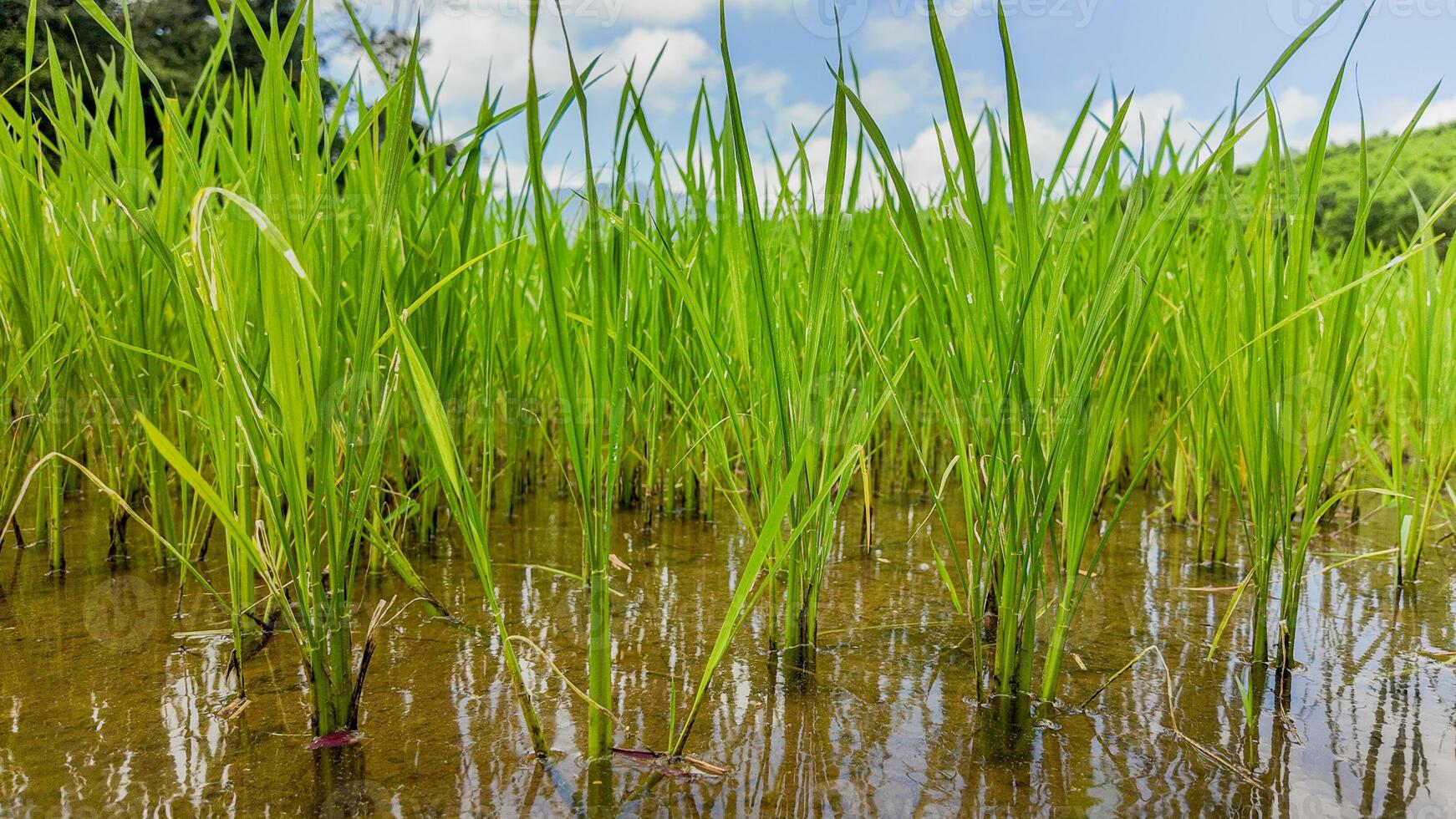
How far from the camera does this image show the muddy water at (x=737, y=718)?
667 millimetres

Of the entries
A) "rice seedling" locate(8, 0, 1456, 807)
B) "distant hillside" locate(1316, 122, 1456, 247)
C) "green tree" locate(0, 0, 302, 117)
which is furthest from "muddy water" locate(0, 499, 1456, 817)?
"distant hillside" locate(1316, 122, 1456, 247)

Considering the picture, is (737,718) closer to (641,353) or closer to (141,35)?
(641,353)

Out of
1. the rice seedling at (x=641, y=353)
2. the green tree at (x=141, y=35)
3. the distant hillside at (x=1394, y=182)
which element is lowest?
the rice seedling at (x=641, y=353)

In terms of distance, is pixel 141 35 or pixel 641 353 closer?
pixel 641 353

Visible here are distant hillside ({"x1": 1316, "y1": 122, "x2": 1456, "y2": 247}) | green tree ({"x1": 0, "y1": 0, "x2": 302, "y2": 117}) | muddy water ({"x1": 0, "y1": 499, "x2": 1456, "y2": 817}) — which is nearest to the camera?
muddy water ({"x1": 0, "y1": 499, "x2": 1456, "y2": 817})

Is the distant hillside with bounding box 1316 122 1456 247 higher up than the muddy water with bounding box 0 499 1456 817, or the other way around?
the distant hillside with bounding box 1316 122 1456 247

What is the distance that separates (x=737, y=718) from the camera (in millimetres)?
796

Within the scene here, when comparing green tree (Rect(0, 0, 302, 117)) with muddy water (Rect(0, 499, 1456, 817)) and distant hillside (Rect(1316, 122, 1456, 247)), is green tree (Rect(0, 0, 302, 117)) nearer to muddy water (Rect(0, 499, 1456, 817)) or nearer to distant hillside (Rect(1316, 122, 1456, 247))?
muddy water (Rect(0, 499, 1456, 817))

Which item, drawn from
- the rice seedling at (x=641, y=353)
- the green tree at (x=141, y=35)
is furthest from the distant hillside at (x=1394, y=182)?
the green tree at (x=141, y=35)

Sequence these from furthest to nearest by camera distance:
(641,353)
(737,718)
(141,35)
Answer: (141,35) → (641,353) → (737,718)

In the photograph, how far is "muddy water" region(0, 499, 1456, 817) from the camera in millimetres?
667

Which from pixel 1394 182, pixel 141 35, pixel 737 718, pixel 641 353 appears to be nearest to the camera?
pixel 737 718

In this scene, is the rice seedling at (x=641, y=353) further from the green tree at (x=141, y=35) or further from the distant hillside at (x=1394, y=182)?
the distant hillside at (x=1394, y=182)

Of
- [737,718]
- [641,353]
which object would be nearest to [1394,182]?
[641,353]
